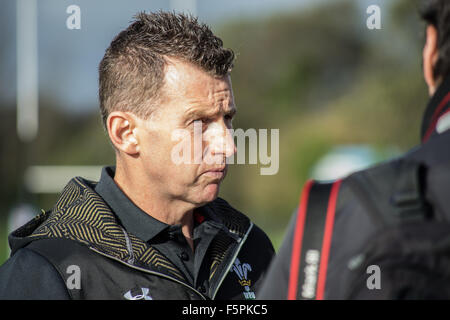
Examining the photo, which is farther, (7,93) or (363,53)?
(363,53)

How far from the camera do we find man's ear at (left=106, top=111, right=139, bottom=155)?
5.84ft

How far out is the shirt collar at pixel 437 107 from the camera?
976mm

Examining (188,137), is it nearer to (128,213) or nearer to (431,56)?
(128,213)

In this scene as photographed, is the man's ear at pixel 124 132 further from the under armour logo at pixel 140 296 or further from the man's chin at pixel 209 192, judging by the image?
the under armour logo at pixel 140 296

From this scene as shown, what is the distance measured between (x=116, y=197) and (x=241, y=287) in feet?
1.42

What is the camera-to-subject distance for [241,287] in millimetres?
1744

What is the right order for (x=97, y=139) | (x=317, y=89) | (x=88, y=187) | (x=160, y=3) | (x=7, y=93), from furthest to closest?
(x=317, y=89)
(x=7, y=93)
(x=97, y=139)
(x=160, y=3)
(x=88, y=187)

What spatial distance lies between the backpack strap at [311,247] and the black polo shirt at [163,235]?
2.31ft

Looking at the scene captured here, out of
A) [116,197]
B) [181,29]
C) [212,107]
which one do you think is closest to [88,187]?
[116,197]

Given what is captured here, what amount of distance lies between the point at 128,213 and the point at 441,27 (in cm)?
102

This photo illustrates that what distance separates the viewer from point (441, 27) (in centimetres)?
99

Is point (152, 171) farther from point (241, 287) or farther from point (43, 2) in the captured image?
point (43, 2)

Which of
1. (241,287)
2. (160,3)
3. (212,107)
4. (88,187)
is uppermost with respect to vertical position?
(160,3)

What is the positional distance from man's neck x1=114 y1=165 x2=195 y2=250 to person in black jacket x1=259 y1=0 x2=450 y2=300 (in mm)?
803
